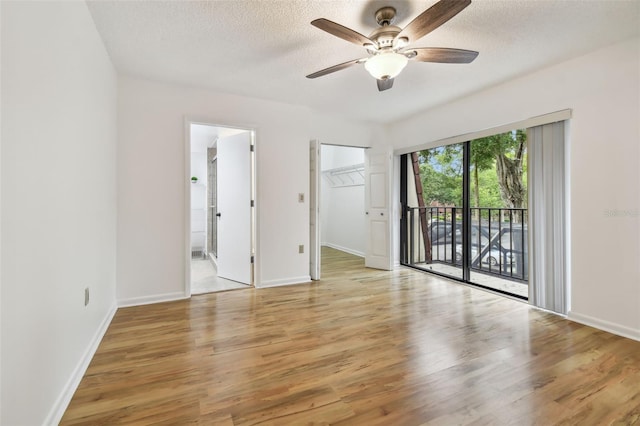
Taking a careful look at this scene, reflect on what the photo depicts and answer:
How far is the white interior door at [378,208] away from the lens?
4.60 m

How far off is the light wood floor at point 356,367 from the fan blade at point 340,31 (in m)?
2.06

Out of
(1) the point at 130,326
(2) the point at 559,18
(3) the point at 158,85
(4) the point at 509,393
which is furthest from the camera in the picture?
(3) the point at 158,85

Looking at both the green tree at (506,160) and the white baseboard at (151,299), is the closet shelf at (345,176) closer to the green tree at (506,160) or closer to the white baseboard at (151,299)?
the green tree at (506,160)

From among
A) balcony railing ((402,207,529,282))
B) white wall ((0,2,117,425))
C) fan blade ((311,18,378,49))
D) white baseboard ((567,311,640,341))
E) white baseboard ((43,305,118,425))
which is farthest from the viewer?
balcony railing ((402,207,529,282))

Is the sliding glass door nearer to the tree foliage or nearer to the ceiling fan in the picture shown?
the tree foliage

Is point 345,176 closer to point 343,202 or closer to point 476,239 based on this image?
point 343,202

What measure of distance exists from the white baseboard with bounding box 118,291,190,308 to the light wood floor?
0.37 ft

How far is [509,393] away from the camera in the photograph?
1615 mm

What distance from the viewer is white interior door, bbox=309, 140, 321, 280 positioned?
3.95 metres

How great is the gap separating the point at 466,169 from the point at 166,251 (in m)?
3.69

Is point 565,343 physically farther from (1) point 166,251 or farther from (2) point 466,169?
(1) point 166,251

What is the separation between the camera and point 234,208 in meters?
3.93

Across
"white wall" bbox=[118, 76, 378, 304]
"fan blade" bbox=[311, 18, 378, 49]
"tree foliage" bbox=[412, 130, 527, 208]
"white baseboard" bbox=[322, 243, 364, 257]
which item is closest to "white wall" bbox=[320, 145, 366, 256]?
"white baseboard" bbox=[322, 243, 364, 257]

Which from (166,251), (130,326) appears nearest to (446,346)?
(130,326)
